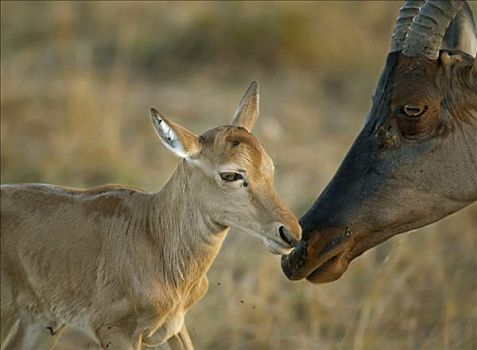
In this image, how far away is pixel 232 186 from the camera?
4840mm

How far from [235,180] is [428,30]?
1.34m

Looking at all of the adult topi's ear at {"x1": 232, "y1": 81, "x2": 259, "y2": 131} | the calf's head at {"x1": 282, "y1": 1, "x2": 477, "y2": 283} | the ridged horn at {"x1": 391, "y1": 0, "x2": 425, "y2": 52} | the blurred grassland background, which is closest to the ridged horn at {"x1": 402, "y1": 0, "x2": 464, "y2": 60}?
the calf's head at {"x1": 282, "y1": 1, "x2": 477, "y2": 283}

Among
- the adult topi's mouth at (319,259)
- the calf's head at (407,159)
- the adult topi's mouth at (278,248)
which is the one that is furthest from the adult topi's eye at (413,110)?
the adult topi's mouth at (278,248)

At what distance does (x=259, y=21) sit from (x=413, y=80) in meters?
8.49

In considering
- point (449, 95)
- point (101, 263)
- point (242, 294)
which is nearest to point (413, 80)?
point (449, 95)

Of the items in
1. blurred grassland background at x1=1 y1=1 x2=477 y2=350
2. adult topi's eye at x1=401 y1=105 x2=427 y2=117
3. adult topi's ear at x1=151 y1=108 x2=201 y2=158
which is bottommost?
blurred grassland background at x1=1 y1=1 x2=477 y2=350

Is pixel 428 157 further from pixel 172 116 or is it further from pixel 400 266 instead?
pixel 172 116

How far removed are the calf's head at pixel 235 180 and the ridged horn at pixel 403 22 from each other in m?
1.13

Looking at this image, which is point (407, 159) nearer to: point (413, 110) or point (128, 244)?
point (413, 110)

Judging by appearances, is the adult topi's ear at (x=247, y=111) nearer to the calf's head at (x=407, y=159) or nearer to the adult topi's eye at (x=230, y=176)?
the adult topi's eye at (x=230, y=176)

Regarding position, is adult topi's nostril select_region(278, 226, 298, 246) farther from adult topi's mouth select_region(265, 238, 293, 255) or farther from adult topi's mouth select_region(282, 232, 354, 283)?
adult topi's mouth select_region(282, 232, 354, 283)

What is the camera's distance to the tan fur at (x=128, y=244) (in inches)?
192

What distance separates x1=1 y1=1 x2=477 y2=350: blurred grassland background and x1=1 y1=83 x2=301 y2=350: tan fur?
1.41 metres

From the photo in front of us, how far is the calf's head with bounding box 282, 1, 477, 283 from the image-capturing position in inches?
219
